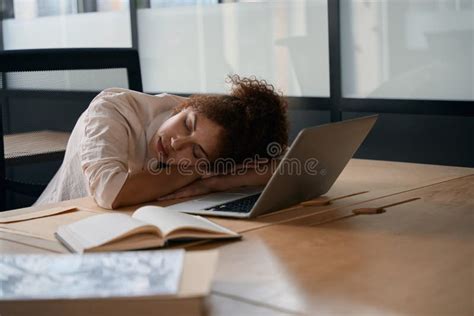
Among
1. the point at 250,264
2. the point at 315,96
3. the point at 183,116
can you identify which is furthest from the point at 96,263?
the point at 315,96

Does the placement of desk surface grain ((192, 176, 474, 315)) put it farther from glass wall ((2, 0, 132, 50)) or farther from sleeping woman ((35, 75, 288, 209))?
glass wall ((2, 0, 132, 50))

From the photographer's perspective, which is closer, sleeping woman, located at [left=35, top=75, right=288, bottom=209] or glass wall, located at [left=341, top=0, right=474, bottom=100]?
sleeping woman, located at [left=35, top=75, right=288, bottom=209]

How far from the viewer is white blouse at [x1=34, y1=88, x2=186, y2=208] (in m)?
1.90

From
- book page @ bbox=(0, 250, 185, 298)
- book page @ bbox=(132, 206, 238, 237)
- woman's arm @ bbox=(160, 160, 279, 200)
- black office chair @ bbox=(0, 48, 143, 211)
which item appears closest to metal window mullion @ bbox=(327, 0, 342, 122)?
black office chair @ bbox=(0, 48, 143, 211)

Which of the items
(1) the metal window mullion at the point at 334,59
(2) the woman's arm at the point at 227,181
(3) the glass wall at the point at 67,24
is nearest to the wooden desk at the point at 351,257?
(2) the woman's arm at the point at 227,181

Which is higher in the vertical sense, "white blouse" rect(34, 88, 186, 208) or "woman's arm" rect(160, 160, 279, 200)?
"white blouse" rect(34, 88, 186, 208)

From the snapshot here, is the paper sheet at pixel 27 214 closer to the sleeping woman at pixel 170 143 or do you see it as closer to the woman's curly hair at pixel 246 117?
the sleeping woman at pixel 170 143

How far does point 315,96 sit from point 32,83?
1211 millimetres

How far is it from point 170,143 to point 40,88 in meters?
0.71

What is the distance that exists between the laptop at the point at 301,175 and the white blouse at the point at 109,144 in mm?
202

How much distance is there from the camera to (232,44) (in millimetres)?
3488

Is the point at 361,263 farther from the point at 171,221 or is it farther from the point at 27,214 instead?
the point at 27,214

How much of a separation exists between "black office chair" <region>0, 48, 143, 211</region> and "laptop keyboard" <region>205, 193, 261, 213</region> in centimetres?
82

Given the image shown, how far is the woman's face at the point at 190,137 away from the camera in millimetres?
2027
